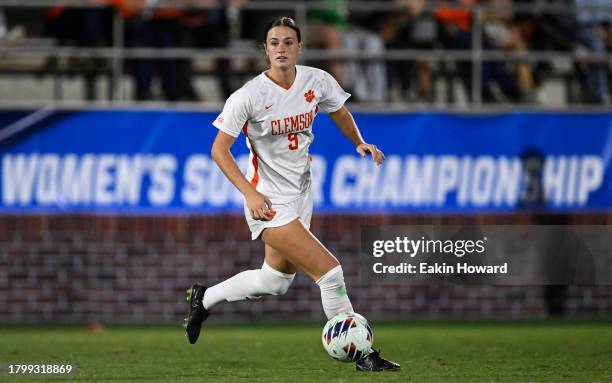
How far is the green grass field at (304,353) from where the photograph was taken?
7.93m

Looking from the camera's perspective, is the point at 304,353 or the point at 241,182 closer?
the point at 241,182

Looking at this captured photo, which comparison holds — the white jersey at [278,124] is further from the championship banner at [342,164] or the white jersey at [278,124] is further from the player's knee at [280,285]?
the championship banner at [342,164]

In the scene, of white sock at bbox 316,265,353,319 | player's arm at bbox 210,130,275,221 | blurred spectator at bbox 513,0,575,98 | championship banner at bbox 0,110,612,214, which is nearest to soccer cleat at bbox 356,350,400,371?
white sock at bbox 316,265,353,319

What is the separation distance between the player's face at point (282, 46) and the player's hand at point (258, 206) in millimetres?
830

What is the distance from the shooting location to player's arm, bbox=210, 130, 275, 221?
7344 mm

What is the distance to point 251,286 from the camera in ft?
27.2

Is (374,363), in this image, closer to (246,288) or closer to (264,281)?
(264,281)

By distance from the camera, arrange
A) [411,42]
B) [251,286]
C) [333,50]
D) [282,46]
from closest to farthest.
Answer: [282,46] < [251,286] < [333,50] < [411,42]

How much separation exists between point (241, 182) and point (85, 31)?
6.00m

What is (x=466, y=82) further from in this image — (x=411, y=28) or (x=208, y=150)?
(x=208, y=150)

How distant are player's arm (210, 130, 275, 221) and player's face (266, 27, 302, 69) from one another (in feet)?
1.77

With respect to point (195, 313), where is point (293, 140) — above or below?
above

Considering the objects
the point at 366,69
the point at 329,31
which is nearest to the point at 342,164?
the point at 366,69

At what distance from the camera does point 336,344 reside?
7527mm
